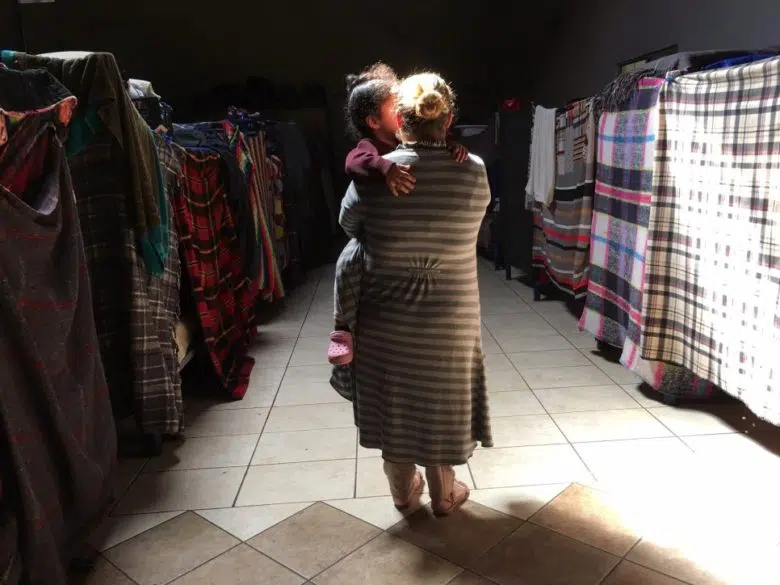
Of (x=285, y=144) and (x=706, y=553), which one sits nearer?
(x=706, y=553)

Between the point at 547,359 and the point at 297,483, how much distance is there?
160 centimetres

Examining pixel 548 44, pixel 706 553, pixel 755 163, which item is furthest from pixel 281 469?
pixel 548 44

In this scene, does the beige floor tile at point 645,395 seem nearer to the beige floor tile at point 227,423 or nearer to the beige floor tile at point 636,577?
the beige floor tile at point 636,577

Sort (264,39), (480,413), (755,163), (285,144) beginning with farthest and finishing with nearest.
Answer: (264,39)
(285,144)
(755,163)
(480,413)

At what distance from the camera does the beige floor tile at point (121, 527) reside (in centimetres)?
183

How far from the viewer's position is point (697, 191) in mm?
2238

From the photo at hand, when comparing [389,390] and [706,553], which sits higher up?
[389,390]

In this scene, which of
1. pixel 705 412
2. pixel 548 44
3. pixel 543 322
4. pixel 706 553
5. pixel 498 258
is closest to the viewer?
pixel 706 553

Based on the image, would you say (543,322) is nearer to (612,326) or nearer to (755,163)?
(612,326)

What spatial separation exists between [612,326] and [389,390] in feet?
5.61

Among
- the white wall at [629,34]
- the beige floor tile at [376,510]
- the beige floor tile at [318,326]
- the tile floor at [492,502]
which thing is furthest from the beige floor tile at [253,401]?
the white wall at [629,34]

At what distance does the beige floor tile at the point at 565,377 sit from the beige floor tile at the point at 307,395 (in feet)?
3.04

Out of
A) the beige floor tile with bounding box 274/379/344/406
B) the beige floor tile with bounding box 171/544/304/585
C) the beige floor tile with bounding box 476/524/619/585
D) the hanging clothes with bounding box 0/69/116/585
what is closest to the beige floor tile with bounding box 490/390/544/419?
the beige floor tile with bounding box 274/379/344/406

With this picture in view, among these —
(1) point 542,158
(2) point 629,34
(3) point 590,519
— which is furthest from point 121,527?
(2) point 629,34
